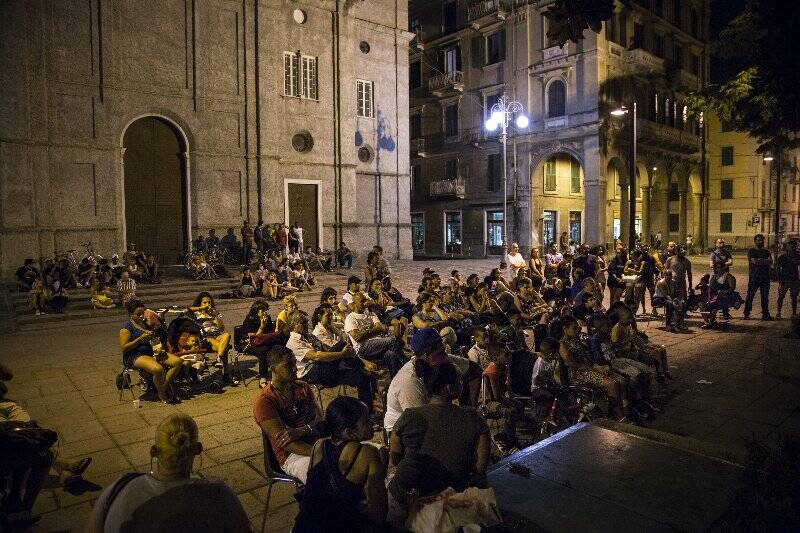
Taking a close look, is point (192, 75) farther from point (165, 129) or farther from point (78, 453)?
point (78, 453)

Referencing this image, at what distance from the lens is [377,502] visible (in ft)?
9.86

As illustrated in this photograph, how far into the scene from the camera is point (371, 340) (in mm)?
7211

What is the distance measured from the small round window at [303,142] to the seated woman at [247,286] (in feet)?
29.5

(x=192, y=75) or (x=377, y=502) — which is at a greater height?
(x=192, y=75)

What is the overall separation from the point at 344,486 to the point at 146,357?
494 centimetres

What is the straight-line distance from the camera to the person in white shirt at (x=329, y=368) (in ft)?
21.7

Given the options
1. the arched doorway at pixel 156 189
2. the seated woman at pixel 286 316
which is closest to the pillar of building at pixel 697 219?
the arched doorway at pixel 156 189

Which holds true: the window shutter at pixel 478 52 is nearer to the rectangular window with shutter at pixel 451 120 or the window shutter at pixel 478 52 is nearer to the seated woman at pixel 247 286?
the rectangular window with shutter at pixel 451 120

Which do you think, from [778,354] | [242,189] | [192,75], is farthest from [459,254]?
[778,354]

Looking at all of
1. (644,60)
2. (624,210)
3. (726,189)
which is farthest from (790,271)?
(726,189)

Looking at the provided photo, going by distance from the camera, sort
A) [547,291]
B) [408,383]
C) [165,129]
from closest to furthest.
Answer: [408,383], [547,291], [165,129]

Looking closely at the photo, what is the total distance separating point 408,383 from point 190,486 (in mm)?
2457

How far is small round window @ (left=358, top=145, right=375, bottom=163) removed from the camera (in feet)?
87.1

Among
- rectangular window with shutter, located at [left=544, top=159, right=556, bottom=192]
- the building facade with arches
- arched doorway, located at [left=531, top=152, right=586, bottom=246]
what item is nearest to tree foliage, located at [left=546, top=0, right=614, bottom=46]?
the building facade with arches
